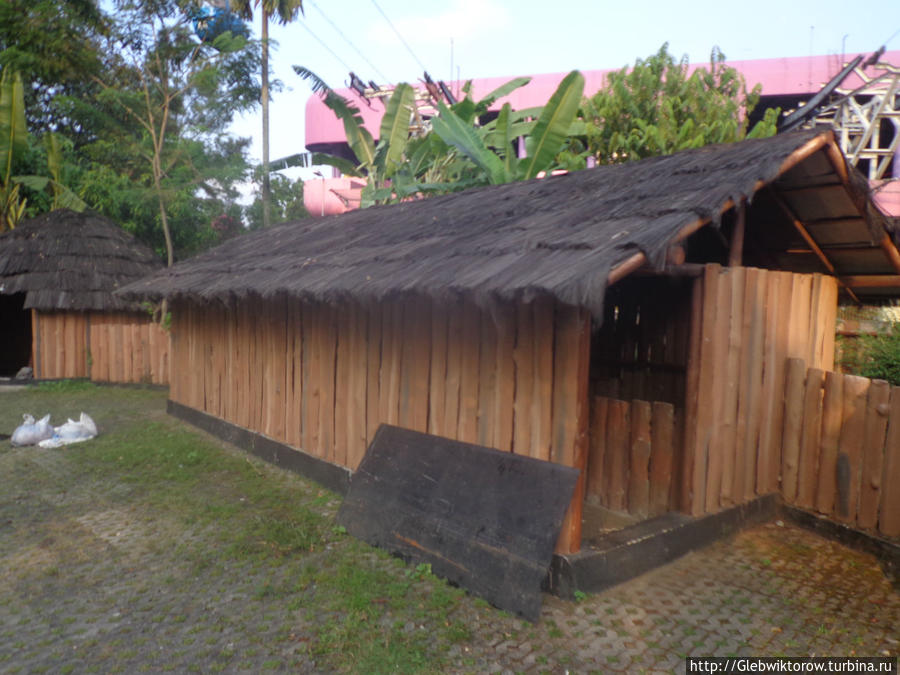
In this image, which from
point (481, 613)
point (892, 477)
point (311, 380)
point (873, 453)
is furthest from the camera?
point (311, 380)

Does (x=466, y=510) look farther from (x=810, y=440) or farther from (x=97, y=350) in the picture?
(x=97, y=350)

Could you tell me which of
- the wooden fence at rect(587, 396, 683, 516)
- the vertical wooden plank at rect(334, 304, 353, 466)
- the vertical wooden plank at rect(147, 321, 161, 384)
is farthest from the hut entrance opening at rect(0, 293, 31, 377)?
the wooden fence at rect(587, 396, 683, 516)

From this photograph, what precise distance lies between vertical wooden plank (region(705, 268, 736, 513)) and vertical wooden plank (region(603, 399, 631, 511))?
75cm

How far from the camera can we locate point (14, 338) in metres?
20.1

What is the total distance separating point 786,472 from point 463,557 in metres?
3.20

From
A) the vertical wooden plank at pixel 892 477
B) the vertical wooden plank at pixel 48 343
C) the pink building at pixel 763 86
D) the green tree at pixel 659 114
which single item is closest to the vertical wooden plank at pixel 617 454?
the vertical wooden plank at pixel 892 477

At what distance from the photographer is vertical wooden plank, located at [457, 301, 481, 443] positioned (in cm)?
539

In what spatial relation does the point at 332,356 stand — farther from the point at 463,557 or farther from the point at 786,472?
the point at 786,472

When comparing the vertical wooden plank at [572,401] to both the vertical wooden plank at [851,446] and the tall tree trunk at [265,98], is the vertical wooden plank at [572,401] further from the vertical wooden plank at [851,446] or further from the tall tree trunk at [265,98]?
the tall tree trunk at [265,98]

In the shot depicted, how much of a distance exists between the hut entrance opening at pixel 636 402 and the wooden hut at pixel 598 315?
19 mm

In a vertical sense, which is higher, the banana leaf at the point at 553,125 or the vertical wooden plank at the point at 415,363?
the banana leaf at the point at 553,125

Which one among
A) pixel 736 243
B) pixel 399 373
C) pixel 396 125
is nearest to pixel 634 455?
pixel 736 243

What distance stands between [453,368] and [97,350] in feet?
41.8

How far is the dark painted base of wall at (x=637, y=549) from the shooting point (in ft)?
14.5
